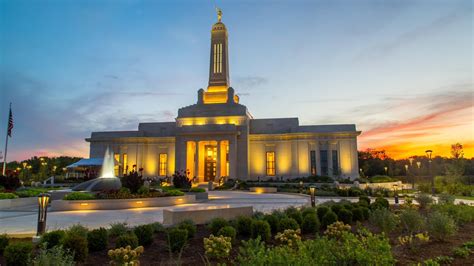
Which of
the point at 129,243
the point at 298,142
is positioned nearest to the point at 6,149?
the point at 129,243

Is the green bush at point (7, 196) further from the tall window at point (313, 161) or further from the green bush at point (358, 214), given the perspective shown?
the tall window at point (313, 161)

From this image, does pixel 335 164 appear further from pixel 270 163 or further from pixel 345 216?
pixel 345 216

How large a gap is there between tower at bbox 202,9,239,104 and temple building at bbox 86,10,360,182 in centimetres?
16

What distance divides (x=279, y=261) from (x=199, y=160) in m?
39.6

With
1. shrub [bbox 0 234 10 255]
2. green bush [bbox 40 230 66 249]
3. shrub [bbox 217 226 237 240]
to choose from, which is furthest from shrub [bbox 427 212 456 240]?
shrub [bbox 0 234 10 255]

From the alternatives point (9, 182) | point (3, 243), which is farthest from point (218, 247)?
point (9, 182)

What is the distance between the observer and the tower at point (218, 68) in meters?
48.3

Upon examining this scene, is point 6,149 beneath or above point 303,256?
above

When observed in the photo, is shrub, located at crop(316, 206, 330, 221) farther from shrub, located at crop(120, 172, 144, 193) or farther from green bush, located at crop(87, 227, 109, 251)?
shrub, located at crop(120, 172, 144, 193)

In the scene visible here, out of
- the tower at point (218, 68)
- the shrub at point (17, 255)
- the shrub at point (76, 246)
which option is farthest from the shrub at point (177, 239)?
the tower at point (218, 68)

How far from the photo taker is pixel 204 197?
19906 mm

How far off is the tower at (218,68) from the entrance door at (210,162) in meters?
7.95

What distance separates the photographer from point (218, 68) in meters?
50.3

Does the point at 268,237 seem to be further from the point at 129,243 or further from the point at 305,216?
the point at 129,243
